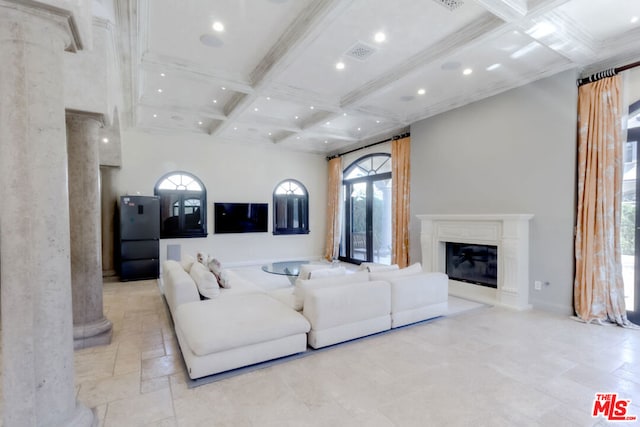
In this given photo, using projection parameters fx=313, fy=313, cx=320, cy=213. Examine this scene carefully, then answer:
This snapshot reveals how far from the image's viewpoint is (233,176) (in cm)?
823

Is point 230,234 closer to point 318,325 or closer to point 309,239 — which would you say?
point 309,239

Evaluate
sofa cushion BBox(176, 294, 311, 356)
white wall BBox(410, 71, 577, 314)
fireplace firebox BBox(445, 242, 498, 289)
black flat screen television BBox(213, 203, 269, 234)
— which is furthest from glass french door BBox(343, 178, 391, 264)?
sofa cushion BBox(176, 294, 311, 356)

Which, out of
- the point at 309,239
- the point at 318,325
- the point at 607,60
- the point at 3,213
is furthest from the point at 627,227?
the point at 309,239

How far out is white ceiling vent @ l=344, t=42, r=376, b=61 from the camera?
151 inches

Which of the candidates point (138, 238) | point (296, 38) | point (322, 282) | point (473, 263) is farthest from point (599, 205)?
point (138, 238)

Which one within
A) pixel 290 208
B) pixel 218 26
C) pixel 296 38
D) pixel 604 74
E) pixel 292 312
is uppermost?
pixel 218 26

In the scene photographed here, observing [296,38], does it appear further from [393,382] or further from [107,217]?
[107,217]

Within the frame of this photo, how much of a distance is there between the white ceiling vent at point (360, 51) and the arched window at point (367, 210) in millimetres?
3921

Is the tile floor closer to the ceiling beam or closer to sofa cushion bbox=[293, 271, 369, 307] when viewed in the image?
sofa cushion bbox=[293, 271, 369, 307]

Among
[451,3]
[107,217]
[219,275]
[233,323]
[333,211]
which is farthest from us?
[333,211]

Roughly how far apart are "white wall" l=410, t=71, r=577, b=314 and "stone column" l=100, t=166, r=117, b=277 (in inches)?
265

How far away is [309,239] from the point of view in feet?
31.0

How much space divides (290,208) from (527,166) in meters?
5.99

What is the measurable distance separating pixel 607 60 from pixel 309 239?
287 inches
